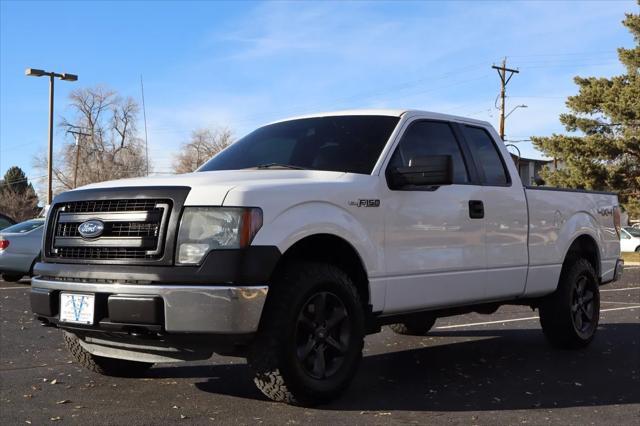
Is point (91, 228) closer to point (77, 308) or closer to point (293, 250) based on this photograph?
point (77, 308)

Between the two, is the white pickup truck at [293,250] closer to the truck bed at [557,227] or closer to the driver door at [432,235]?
the driver door at [432,235]

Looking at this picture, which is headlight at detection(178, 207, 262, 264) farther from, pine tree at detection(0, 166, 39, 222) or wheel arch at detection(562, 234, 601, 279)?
pine tree at detection(0, 166, 39, 222)

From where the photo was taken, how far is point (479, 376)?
18.7 ft

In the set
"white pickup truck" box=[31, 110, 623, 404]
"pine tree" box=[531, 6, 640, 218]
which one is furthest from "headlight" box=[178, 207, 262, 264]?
"pine tree" box=[531, 6, 640, 218]

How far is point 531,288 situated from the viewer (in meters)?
6.52

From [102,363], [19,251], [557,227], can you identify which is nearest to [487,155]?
[557,227]

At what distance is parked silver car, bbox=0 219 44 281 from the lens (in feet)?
47.3

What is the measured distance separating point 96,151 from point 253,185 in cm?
7418

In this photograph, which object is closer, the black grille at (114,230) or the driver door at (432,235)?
the black grille at (114,230)

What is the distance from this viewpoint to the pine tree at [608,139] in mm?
31797

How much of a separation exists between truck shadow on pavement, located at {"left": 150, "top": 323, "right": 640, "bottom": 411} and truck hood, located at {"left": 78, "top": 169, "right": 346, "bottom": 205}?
1.40m

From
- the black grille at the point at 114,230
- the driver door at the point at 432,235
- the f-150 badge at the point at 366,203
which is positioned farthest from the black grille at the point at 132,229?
the driver door at the point at 432,235

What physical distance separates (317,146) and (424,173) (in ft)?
3.11

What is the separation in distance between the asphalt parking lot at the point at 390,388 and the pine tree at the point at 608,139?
26.3 m
